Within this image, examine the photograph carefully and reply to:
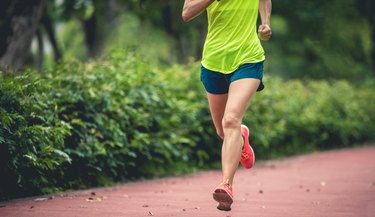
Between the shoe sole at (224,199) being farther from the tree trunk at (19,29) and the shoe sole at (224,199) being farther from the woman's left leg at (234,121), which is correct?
the tree trunk at (19,29)

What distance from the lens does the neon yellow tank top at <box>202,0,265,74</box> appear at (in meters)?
6.30

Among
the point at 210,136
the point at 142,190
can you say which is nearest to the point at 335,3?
the point at 210,136

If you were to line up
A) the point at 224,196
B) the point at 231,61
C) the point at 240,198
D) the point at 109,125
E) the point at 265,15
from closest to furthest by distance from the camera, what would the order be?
1. the point at 224,196
2. the point at 231,61
3. the point at 265,15
4. the point at 240,198
5. the point at 109,125

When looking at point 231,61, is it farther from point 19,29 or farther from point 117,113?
point 19,29

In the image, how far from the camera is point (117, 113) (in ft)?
32.0

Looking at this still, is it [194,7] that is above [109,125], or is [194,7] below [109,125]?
above

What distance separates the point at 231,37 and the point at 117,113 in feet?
12.2

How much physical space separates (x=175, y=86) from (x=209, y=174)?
5.23ft

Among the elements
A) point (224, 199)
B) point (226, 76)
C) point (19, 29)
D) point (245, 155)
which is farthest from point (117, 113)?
point (19, 29)

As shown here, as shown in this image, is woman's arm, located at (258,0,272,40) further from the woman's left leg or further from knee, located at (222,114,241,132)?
knee, located at (222,114,241,132)

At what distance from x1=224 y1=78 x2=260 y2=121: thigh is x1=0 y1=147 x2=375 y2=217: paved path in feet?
3.24

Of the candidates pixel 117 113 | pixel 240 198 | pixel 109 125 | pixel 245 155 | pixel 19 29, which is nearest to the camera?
pixel 245 155

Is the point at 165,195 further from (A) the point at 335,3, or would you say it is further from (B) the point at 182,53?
(A) the point at 335,3

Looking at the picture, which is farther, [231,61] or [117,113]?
[117,113]
